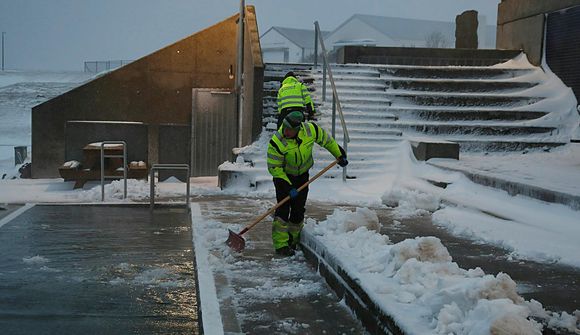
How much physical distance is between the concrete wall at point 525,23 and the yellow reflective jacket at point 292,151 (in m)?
10.1

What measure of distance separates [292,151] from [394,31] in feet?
201

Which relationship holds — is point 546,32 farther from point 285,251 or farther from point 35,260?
point 35,260

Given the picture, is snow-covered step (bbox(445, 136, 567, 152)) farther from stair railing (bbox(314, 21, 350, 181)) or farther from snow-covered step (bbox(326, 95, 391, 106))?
stair railing (bbox(314, 21, 350, 181))

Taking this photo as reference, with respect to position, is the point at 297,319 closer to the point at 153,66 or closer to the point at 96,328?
the point at 96,328

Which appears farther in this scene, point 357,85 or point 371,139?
point 357,85

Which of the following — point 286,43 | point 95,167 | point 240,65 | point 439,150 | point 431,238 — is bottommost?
point 95,167

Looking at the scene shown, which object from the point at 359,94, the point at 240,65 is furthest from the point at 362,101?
the point at 240,65

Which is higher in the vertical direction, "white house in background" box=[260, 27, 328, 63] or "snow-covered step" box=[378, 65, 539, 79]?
"white house in background" box=[260, 27, 328, 63]

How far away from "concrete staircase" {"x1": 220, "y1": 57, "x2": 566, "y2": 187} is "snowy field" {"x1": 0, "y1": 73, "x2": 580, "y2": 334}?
0.67 meters

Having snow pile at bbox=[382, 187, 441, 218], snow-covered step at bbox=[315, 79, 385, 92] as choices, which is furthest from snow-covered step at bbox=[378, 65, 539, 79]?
snow pile at bbox=[382, 187, 441, 218]

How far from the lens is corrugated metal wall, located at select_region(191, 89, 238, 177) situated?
17.8 meters

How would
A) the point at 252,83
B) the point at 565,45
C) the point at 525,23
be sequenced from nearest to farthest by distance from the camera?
the point at 252,83 → the point at 565,45 → the point at 525,23

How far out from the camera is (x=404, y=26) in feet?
222

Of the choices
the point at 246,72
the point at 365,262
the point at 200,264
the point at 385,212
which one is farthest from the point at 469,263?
the point at 246,72
